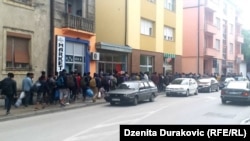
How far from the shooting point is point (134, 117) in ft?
46.8

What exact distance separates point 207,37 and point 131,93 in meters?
32.5

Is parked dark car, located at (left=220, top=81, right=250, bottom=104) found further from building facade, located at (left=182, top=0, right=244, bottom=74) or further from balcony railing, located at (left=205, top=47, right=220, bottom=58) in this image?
balcony railing, located at (left=205, top=47, right=220, bottom=58)

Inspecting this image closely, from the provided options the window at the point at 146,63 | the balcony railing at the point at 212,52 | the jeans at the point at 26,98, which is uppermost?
the balcony railing at the point at 212,52

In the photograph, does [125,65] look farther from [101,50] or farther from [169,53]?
[169,53]

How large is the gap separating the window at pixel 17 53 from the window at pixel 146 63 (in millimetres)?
15156

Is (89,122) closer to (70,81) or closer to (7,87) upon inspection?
(7,87)

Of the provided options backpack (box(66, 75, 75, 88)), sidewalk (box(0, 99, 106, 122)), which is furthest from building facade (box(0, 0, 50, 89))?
backpack (box(66, 75, 75, 88))

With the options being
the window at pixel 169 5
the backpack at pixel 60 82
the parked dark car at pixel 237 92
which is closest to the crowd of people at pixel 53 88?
the backpack at pixel 60 82

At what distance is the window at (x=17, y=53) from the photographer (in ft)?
58.4

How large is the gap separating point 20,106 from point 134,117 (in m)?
6.44

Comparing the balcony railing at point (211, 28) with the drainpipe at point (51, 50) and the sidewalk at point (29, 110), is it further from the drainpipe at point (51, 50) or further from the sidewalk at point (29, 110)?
the sidewalk at point (29, 110)

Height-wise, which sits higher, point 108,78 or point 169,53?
point 169,53

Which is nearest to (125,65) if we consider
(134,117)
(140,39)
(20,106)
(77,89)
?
(140,39)

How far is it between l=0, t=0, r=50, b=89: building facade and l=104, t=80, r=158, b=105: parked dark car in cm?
440
